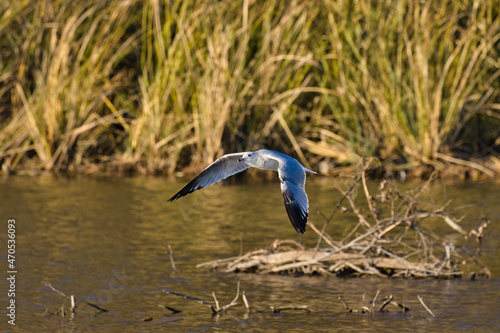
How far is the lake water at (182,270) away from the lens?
612cm

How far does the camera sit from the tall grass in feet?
40.7

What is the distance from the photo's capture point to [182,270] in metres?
7.59

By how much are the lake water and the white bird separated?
90 cm

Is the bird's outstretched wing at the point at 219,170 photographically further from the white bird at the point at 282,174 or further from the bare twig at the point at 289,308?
the bare twig at the point at 289,308

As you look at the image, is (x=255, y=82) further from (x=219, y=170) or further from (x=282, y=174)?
(x=282, y=174)

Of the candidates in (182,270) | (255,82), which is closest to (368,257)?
(182,270)

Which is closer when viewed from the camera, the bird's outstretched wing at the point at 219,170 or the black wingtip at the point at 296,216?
the black wingtip at the point at 296,216

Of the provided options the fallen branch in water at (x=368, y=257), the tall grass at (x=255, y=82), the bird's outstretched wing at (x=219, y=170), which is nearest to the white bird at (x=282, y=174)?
the bird's outstretched wing at (x=219, y=170)

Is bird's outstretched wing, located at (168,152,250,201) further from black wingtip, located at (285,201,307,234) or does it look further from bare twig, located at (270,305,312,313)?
black wingtip, located at (285,201,307,234)

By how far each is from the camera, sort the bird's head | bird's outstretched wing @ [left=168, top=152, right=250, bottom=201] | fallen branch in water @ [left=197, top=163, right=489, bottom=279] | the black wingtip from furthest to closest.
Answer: fallen branch in water @ [left=197, top=163, right=489, bottom=279] → bird's outstretched wing @ [left=168, top=152, right=250, bottom=201] → the bird's head → the black wingtip

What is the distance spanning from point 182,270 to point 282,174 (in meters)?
2.29

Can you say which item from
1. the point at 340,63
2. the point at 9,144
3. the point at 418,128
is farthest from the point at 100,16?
the point at 418,128

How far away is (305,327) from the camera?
5.96 metres

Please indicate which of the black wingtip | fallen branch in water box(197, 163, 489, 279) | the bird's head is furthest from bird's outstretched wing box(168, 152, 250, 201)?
the black wingtip
